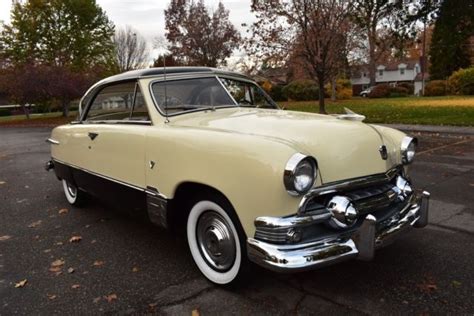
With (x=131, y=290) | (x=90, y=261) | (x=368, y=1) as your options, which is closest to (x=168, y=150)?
(x=131, y=290)

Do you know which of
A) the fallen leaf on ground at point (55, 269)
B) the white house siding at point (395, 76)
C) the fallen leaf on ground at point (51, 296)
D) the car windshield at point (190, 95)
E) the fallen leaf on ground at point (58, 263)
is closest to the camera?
the fallen leaf on ground at point (51, 296)

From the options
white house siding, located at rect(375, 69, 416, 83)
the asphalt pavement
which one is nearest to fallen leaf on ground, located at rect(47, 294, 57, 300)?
the asphalt pavement

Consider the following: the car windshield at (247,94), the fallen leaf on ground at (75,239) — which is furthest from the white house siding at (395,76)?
the fallen leaf on ground at (75,239)

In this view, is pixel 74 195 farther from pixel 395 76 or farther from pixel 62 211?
pixel 395 76

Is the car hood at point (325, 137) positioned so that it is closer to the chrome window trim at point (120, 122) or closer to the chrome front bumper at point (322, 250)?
the chrome window trim at point (120, 122)

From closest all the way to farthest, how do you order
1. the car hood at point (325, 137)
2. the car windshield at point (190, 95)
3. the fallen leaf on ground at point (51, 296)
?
the car hood at point (325, 137), the fallen leaf on ground at point (51, 296), the car windshield at point (190, 95)

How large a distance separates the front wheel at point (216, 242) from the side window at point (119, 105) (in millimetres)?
1107

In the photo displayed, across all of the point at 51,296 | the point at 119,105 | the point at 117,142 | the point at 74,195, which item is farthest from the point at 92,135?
the point at 51,296

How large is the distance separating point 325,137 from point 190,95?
1543 millimetres

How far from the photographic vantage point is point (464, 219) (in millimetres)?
4250

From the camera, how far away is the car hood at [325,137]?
272 centimetres

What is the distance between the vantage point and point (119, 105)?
4188 mm

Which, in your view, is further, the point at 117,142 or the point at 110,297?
the point at 117,142

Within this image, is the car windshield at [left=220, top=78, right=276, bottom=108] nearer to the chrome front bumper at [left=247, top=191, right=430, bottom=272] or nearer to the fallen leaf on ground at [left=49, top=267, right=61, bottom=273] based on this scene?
the chrome front bumper at [left=247, top=191, right=430, bottom=272]
